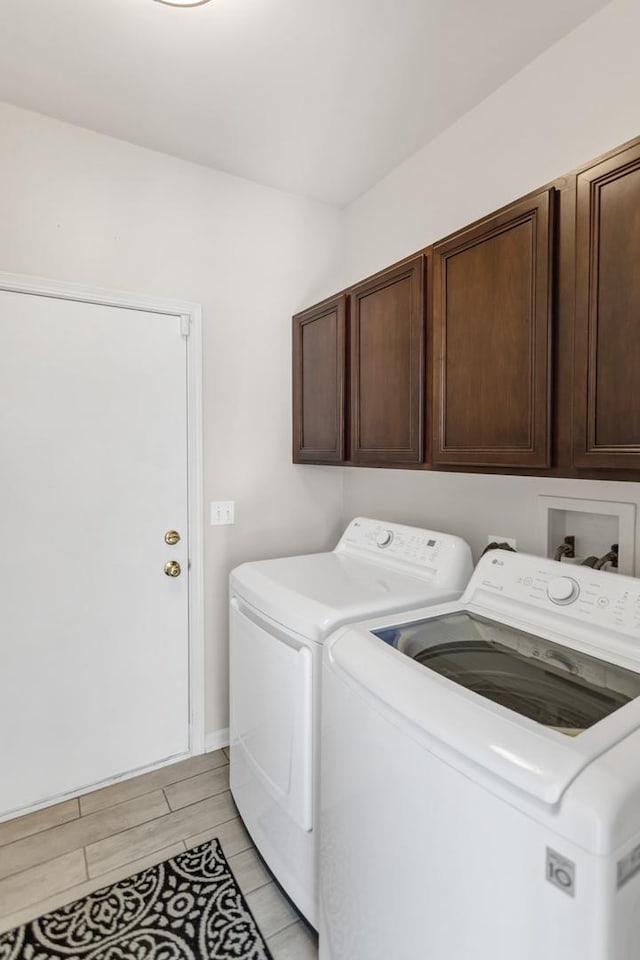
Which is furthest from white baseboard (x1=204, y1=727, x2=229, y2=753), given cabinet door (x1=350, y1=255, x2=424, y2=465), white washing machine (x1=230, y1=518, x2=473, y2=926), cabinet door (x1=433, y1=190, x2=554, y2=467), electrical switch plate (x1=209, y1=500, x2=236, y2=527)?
cabinet door (x1=433, y1=190, x2=554, y2=467)

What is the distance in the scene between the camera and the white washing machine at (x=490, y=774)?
677 mm

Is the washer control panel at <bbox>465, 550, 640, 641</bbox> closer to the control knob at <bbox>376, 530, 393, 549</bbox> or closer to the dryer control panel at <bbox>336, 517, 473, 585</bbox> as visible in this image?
the dryer control panel at <bbox>336, 517, 473, 585</bbox>

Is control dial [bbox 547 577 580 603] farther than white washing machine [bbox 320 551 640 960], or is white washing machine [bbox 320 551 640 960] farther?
control dial [bbox 547 577 580 603]

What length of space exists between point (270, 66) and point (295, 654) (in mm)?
1913

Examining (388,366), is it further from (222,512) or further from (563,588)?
(222,512)

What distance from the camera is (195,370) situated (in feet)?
7.07

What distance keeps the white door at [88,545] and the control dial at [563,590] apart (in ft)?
5.04

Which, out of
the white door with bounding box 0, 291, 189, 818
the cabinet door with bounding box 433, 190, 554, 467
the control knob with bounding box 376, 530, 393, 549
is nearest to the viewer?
the cabinet door with bounding box 433, 190, 554, 467

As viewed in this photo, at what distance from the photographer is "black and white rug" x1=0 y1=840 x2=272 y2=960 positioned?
1.35 m

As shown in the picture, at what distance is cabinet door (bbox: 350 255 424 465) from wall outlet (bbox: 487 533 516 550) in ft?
1.47

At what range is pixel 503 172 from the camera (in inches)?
67.8

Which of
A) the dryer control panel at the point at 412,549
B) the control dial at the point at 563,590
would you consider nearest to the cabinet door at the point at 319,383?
the dryer control panel at the point at 412,549

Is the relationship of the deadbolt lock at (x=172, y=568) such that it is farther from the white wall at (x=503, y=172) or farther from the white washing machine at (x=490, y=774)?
the white washing machine at (x=490, y=774)

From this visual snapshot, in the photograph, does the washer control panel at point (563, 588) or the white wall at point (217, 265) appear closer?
the washer control panel at point (563, 588)
